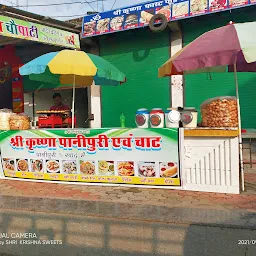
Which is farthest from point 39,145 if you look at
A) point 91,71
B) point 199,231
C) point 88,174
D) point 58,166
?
point 199,231

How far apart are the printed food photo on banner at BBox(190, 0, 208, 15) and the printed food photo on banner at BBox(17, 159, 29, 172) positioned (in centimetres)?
652

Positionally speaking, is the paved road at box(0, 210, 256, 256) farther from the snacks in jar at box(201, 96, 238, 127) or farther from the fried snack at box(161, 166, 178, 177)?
the snacks in jar at box(201, 96, 238, 127)

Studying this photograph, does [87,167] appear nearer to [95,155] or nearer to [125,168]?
[95,155]

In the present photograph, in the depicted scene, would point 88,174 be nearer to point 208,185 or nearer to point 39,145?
point 39,145

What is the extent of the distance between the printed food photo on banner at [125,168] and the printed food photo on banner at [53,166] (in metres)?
1.18

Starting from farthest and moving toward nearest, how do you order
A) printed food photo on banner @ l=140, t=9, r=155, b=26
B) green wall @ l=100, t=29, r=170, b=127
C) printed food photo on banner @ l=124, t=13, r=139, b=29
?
1. green wall @ l=100, t=29, r=170, b=127
2. printed food photo on banner @ l=124, t=13, r=139, b=29
3. printed food photo on banner @ l=140, t=9, r=155, b=26

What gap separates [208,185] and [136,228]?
1.71 meters

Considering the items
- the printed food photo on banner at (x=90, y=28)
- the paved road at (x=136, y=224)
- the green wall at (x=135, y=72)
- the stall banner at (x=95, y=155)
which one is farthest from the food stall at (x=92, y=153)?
the printed food photo on banner at (x=90, y=28)

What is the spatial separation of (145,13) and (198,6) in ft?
5.82

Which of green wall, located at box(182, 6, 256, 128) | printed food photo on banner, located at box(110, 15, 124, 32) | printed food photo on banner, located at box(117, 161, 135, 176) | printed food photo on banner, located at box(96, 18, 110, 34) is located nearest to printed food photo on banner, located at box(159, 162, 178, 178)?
printed food photo on banner, located at box(117, 161, 135, 176)

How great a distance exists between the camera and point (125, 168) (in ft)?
14.5

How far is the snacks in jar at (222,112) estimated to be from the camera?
3.93 metres

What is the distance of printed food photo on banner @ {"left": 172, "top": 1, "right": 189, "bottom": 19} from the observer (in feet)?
27.1

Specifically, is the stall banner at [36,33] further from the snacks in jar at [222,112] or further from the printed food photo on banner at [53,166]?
the snacks in jar at [222,112]
